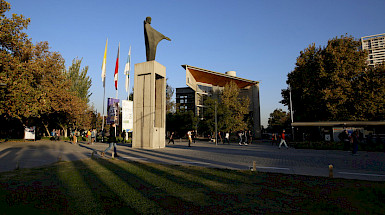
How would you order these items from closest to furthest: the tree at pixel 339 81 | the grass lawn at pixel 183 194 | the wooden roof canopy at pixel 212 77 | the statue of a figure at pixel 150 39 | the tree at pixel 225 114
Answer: the grass lawn at pixel 183 194, the statue of a figure at pixel 150 39, the tree at pixel 339 81, the tree at pixel 225 114, the wooden roof canopy at pixel 212 77

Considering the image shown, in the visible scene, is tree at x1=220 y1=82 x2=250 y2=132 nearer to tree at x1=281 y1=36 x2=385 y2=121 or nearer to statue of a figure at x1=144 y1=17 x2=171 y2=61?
tree at x1=281 y1=36 x2=385 y2=121

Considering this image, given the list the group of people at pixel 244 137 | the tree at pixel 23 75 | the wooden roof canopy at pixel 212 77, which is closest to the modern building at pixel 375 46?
the wooden roof canopy at pixel 212 77

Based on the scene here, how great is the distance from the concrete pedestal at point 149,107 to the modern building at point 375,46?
94.2 meters

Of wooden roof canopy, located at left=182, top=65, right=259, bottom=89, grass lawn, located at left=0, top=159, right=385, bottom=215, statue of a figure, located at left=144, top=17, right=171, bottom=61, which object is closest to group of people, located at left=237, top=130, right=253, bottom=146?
statue of a figure, located at left=144, top=17, right=171, bottom=61

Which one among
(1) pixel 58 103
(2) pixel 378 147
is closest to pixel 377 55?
(2) pixel 378 147

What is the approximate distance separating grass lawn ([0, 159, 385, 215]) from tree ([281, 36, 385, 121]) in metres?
22.9

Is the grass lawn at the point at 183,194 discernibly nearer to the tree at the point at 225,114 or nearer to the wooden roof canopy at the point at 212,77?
the tree at the point at 225,114

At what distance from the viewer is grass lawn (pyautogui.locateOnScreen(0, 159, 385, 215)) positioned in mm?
3959

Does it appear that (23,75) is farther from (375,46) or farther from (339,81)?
(375,46)

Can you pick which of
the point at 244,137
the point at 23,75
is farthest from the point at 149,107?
the point at 244,137

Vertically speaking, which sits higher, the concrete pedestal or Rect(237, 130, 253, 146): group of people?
the concrete pedestal

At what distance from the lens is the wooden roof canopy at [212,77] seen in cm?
5301

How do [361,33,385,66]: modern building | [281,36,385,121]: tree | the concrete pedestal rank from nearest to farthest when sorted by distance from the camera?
the concrete pedestal → [281,36,385,121]: tree → [361,33,385,66]: modern building

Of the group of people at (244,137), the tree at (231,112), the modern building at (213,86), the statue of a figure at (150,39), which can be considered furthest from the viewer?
the modern building at (213,86)
